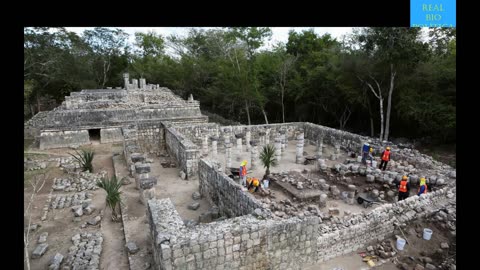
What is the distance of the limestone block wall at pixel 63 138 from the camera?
46.9ft

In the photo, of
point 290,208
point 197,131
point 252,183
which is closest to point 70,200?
point 252,183

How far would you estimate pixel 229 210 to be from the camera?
Result: 22.7ft

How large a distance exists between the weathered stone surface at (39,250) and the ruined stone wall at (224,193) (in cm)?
395

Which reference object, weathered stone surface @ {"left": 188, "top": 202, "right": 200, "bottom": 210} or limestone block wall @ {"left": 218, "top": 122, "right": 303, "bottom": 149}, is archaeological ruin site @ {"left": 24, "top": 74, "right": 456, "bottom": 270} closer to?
weathered stone surface @ {"left": 188, "top": 202, "right": 200, "bottom": 210}

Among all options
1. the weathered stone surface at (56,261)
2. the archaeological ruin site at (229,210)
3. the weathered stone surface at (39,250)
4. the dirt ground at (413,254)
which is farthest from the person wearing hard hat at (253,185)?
the weathered stone surface at (39,250)

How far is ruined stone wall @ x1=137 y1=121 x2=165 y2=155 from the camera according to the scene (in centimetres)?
1420

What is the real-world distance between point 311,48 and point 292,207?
21871 millimetres

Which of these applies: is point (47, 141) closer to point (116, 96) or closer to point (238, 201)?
point (116, 96)

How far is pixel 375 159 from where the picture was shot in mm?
11648

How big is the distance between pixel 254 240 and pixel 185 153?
5.83 metres

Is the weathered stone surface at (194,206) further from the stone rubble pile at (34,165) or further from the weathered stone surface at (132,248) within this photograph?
the stone rubble pile at (34,165)

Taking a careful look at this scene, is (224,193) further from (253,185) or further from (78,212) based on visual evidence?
(78,212)

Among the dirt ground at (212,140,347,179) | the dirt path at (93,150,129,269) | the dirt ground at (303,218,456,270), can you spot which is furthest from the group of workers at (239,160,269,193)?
the dirt path at (93,150,129,269)

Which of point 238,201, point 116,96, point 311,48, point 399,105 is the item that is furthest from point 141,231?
point 311,48
